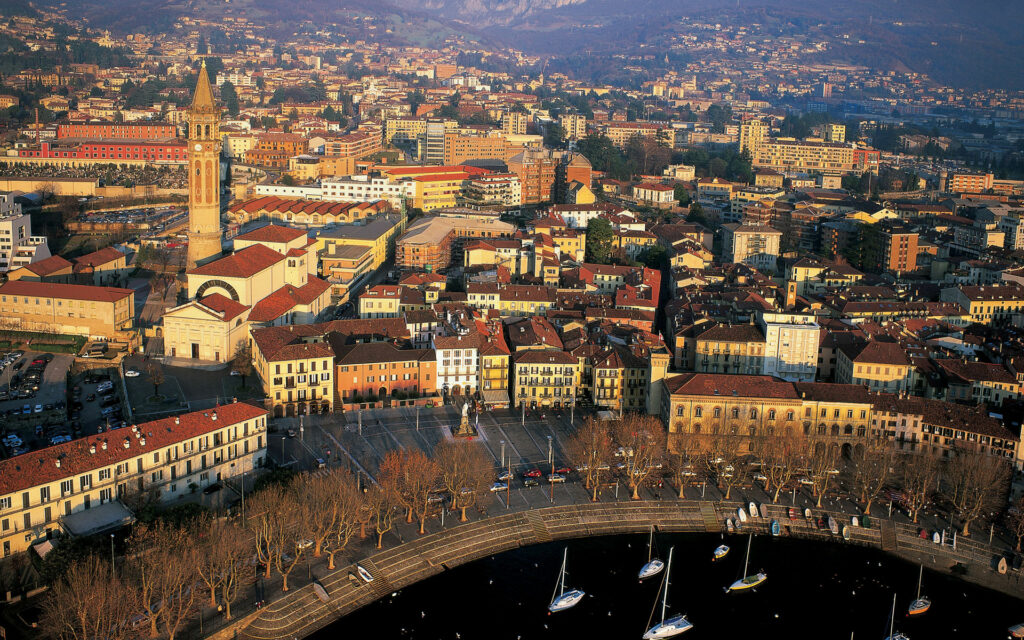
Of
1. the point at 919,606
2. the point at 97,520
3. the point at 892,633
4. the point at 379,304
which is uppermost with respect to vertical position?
the point at 379,304

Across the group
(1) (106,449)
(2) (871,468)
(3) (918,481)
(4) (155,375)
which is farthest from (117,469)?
(3) (918,481)

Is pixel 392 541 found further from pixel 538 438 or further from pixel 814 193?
pixel 814 193

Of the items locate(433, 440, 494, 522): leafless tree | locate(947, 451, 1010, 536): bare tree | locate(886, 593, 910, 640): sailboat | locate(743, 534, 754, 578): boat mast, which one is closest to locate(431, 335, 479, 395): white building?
locate(433, 440, 494, 522): leafless tree

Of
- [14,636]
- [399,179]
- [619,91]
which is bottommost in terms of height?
[14,636]

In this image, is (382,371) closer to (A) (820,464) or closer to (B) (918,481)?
(A) (820,464)

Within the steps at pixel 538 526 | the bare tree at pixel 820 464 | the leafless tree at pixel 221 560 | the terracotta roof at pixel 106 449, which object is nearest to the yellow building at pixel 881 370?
the bare tree at pixel 820 464

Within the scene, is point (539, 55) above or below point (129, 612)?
above

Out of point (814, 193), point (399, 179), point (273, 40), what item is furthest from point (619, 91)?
point (399, 179)
